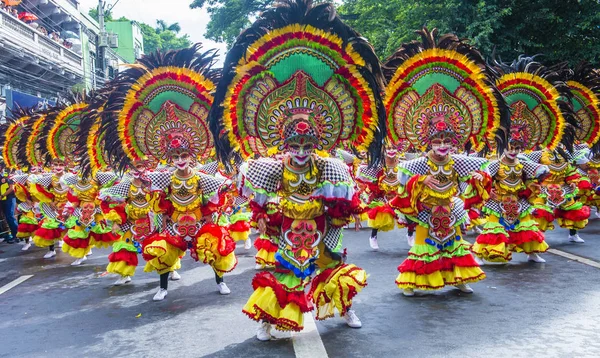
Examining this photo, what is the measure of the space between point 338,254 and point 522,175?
4128 mm

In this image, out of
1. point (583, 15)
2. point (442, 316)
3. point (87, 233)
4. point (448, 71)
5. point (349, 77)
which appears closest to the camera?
point (349, 77)

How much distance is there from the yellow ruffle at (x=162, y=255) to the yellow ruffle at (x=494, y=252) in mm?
4025

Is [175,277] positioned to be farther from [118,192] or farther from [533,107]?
[533,107]

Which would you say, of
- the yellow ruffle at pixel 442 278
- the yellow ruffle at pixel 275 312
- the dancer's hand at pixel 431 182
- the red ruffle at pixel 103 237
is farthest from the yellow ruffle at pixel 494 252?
the red ruffle at pixel 103 237

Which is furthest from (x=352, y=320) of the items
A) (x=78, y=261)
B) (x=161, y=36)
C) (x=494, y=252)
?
(x=161, y=36)

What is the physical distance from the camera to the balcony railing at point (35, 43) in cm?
2380

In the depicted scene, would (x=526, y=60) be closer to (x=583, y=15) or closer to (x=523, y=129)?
(x=523, y=129)

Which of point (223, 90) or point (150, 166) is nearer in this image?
point (223, 90)

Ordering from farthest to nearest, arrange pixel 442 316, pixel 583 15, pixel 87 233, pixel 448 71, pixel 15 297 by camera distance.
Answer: pixel 583 15, pixel 87 233, pixel 15 297, pixel 448 71, pixel 442 316

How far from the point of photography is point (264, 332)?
541 cm

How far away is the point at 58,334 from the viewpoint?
598 cm

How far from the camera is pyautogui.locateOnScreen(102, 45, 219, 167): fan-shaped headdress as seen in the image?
715 centimetres

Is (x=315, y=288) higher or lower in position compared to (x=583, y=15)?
lower

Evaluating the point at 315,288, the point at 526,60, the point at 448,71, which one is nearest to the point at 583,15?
the point at 526,60
